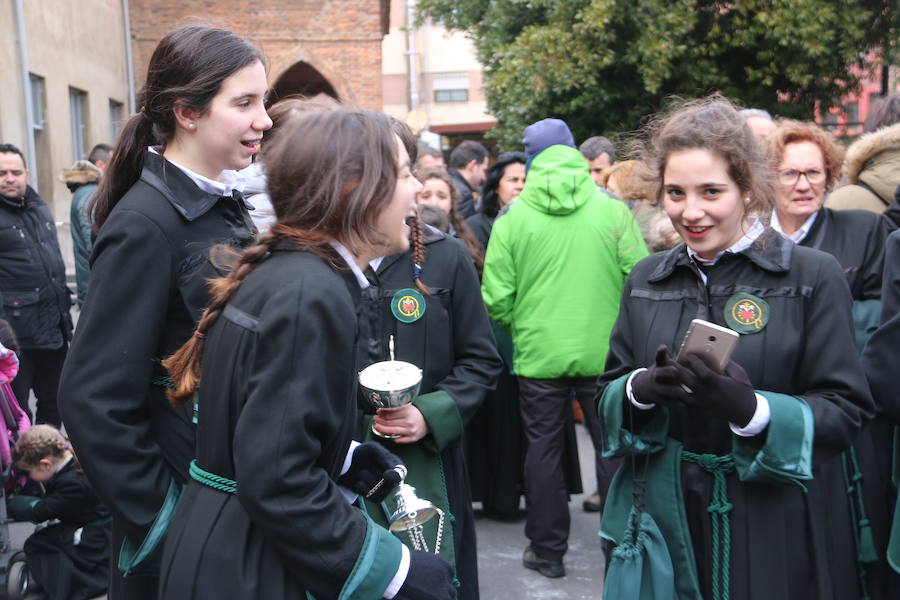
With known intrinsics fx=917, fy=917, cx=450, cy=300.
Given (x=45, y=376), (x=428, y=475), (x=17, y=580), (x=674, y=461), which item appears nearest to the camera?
(x=674, y=461)

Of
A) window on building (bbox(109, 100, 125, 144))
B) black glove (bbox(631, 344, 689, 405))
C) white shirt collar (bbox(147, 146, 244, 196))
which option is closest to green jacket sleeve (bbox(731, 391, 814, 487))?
black glove (bbox(631, 344, 689, 405))

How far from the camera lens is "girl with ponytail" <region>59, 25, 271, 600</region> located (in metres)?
2.11

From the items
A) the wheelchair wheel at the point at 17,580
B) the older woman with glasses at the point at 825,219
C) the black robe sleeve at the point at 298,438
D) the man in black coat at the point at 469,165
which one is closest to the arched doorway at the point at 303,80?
the man in black coat at the point at 469,165

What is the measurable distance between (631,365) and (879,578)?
36.4 inches

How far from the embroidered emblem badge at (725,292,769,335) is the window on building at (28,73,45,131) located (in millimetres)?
13057

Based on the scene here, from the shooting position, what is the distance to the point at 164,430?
2.23 metres

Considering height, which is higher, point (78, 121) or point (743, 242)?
point (78, 121)

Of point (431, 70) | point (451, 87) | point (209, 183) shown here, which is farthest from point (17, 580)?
point (451, 87)

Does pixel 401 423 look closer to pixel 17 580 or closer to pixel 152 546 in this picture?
pixel 152 546

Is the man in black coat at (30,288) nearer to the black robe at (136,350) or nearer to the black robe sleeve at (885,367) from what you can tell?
the black robe at (136,350)

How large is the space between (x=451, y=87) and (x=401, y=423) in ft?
123

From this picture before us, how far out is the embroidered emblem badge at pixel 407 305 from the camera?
3.17 meters

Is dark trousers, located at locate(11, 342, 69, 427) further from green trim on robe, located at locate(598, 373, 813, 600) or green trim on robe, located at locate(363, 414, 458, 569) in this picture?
green trim on robe, located at locate(598, 373, 813, 600)

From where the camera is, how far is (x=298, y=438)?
1693 mm
